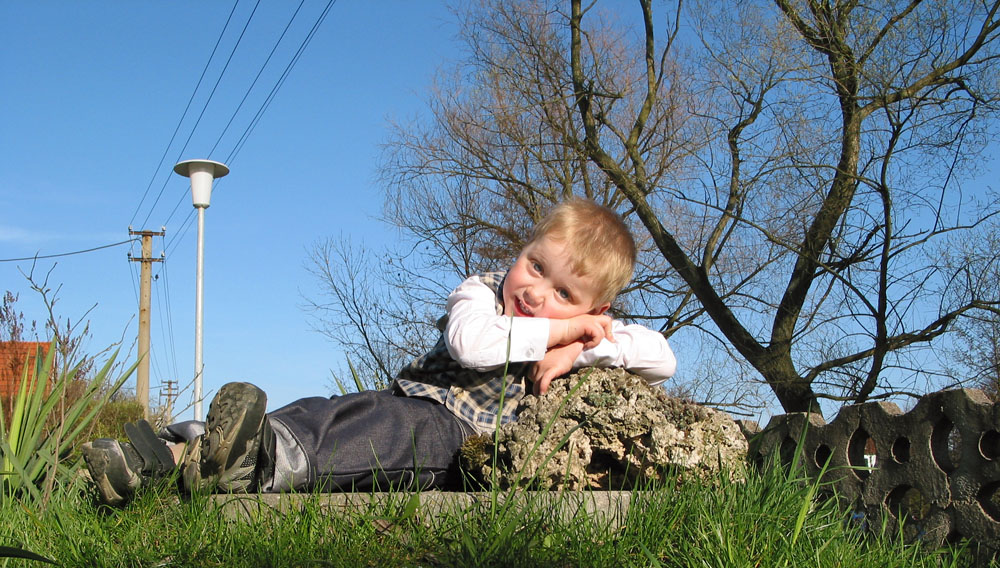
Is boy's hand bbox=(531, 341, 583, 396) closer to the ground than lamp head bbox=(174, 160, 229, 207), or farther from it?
closer to the ground

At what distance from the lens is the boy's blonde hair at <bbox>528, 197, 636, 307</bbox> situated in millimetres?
2744

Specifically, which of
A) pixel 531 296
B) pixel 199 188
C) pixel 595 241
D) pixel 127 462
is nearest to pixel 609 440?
pixel 531 296

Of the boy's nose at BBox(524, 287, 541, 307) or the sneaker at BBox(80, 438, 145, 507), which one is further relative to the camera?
the boy's nose at BBox(524, 287, 541, 307)

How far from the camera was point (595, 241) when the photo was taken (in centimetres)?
276

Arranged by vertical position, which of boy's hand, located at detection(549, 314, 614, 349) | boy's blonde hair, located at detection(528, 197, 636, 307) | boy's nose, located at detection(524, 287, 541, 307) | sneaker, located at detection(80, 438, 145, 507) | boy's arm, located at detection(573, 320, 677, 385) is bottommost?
sneaker, located at detection(80, 438, 145, 507)

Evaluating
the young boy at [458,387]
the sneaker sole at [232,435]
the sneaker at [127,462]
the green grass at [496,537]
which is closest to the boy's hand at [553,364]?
the young boy at [458,387]

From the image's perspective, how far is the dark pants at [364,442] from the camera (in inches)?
99.6

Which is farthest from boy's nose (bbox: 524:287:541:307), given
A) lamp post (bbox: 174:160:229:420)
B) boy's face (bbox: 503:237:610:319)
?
lamp post (bbox: 174:160:229:420)

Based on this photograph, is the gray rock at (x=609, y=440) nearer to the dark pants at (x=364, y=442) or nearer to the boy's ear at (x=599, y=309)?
the dark pants at (x=364, y=442)

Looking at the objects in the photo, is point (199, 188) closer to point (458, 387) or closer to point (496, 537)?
point (458, 387)

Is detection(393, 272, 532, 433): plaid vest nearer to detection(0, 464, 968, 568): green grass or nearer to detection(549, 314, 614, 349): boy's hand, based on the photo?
detection(549, 314, 614, 349): boy's hand

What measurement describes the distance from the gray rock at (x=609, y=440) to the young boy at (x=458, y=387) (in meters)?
0.17

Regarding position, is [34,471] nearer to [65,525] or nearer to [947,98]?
[65,525]

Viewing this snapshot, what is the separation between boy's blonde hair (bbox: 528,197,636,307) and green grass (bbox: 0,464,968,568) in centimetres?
85
